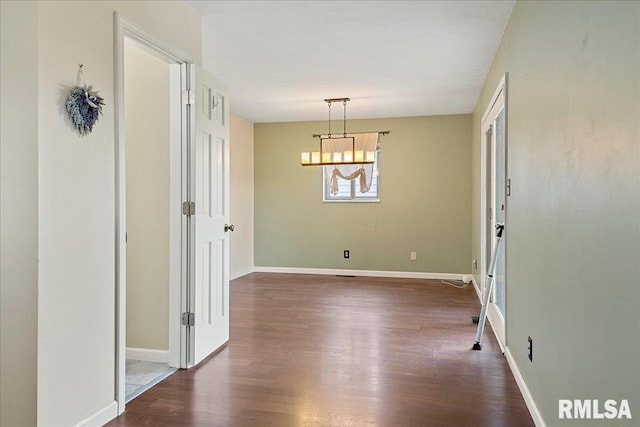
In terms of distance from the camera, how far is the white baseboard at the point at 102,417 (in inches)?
81.1

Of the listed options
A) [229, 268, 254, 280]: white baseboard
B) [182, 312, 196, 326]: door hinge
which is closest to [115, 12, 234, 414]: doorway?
[182, 312, 196, 326]: door hinge

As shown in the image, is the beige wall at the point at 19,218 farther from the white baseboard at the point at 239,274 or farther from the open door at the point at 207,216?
the white baseboard at the point at 239,274

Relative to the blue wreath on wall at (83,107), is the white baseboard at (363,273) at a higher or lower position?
lower

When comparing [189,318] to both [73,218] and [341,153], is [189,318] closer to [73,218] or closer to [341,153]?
[73,218]

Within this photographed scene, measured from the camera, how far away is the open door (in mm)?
2912

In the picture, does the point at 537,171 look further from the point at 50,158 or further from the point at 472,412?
the point at 50,158

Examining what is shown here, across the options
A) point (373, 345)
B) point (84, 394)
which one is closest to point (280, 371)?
point (373, 345)

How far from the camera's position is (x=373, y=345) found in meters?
3.40

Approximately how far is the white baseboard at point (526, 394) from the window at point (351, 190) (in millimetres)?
3945

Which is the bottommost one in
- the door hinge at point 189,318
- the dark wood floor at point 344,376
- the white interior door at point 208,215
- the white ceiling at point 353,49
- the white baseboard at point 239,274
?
the dark wood floor at point 344,376

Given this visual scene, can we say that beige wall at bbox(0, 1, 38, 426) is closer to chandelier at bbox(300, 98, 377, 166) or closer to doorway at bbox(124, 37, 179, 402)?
doorway at bbox(124, 37, 179, 402)

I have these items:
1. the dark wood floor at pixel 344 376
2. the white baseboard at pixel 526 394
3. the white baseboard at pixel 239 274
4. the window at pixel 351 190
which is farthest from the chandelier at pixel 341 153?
the white baseboard at pixel 526 394

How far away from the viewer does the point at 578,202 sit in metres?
1.57

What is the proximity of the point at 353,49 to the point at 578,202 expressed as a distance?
8.54 feet
